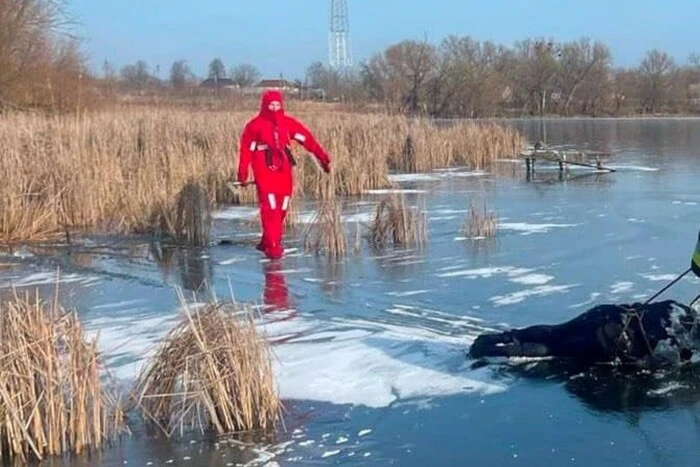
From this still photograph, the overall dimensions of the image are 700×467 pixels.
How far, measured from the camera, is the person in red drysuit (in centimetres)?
1008

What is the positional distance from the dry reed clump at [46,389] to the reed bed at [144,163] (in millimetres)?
7005

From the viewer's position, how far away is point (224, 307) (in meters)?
5.11

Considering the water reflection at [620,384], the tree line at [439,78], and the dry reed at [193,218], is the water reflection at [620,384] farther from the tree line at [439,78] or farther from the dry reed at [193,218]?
the tree line at [439,78]

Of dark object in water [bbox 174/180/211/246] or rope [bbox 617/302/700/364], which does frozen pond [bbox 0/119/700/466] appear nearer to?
rope [bbox 617/302/700/364]

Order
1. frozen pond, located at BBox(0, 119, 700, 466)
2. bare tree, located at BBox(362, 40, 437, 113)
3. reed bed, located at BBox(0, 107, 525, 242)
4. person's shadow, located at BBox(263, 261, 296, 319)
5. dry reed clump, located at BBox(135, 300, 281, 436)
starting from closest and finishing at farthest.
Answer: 1. frozen pond, located at BBox(0, 119, 700, 466)
2. dry reed clump, located at BBox(135, 300, 281, 436)
3. person's shadow, located at BBox(263, 261, 296, 319)
4. reed bed, located at BBox(0, 107, 525, 242)
5. bare tree, located at BBox(362, 40, 437, 113)

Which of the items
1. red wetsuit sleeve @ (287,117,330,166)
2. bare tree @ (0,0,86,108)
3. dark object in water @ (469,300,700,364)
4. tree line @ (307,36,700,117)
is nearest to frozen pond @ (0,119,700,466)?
dark object in water @ (469,300,700,364)

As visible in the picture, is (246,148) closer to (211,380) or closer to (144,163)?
(144,163)

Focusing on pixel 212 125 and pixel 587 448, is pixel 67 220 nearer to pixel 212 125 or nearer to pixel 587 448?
pixel 212 125

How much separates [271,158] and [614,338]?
515 cm

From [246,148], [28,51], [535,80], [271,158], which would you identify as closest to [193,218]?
[246,148]

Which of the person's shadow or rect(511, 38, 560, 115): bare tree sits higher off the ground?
rect(511, 38, 560, 115): bare tree

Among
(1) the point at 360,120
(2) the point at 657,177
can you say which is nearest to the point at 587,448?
(2) the point at 657,177

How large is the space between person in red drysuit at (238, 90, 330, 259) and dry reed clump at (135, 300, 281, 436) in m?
5.18

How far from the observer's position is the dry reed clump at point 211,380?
480 centimetres
